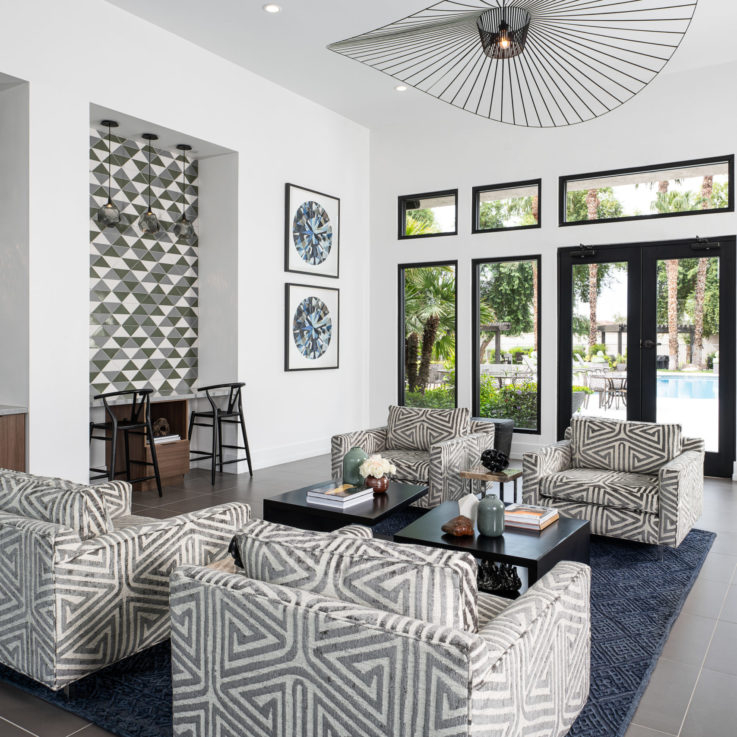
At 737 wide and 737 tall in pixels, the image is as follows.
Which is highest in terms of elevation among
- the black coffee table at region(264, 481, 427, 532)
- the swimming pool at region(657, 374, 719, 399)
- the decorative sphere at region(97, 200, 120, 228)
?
the decorative sphere at region(97, 200, 120, 228)

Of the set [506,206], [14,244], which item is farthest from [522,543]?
[506,206]

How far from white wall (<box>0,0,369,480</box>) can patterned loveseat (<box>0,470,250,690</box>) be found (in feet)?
8.71

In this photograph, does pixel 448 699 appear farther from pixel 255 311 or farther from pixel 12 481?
pixel 255 311

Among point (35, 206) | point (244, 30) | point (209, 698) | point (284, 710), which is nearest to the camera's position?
point (284, 710)

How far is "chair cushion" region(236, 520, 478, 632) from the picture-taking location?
166 cm

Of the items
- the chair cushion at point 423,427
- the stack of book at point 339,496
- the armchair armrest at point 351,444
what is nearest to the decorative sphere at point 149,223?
the armchair armrest at point 351,444

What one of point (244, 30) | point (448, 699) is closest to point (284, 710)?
point (448, 699)

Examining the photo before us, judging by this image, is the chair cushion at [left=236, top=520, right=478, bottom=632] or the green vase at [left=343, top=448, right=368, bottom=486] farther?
the green vase at [left=343, top=448, right=368, bottom=486]

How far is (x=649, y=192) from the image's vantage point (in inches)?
274

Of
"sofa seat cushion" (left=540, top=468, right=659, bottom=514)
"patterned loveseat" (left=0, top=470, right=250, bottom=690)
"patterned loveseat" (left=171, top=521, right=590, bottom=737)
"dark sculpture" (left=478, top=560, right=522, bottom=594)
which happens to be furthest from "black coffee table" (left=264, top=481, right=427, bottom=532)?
"patterned loveseat" (left=171, top=521, right=590, bottom=737)

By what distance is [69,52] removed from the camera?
16.8ft

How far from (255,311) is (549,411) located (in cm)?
336

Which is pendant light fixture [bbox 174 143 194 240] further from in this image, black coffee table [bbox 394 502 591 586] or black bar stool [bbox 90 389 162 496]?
black coffee table [bbox 394 502 591 586]

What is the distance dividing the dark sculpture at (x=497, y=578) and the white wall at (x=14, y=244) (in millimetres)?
3465
